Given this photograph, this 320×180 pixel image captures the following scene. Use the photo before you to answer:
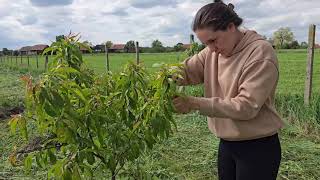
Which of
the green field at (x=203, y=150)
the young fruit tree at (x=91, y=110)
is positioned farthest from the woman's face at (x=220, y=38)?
the green field at (x=203, y=150)

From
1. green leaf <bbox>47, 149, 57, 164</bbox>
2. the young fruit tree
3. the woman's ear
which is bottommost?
green leaf <bbox>47, 149, 57, 164</bbox>

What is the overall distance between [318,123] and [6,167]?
13.7ft

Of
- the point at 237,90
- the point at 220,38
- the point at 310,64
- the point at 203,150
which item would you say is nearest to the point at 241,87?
the point at 237,90

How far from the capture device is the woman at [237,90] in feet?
7.45

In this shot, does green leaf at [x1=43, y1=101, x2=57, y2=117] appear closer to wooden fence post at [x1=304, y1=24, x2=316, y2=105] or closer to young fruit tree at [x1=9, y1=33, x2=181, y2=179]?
young fruit tree at [x1=9, y1=33, x2=181, y2=179]

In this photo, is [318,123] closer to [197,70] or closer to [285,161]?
[285,161]

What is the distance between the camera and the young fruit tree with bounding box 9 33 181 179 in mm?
1927

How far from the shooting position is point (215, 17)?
229cm

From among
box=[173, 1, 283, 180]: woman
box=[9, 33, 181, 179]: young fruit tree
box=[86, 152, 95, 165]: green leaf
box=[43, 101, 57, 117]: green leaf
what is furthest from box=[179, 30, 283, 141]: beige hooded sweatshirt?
box=[43, 101, 57, 117]: green leaf

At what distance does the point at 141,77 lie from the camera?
6.99 ft

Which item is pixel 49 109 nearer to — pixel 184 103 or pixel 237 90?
pixel 184 103

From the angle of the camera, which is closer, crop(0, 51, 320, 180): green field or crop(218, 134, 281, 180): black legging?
crop(218, 134, 281, 180): black legging

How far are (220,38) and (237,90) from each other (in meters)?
0.28

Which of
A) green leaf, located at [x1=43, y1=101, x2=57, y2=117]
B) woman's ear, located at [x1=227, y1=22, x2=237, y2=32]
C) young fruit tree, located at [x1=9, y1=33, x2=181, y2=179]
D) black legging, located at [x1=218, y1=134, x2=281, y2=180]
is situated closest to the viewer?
green leaf, located at [x1=43, y1=101, x2=57, y2=117]
